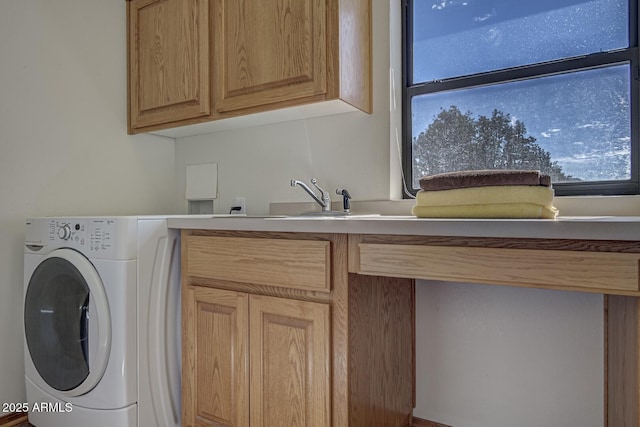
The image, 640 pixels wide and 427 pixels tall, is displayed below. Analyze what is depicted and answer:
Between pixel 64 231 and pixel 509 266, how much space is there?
155 cm

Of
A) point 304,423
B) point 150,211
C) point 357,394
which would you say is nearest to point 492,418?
point 357,394

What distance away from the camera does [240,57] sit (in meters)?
1.72

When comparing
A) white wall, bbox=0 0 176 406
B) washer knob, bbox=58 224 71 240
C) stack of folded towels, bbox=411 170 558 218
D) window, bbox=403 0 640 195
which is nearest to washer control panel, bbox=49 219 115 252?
washer knob, bbox=58 224 71 240

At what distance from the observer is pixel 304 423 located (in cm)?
120

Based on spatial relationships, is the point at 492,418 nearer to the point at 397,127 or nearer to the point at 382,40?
the point at 397,127

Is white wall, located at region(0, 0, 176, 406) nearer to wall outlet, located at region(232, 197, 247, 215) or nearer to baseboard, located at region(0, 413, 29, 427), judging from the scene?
baseboard, located at region(0, 413, 29, 427)

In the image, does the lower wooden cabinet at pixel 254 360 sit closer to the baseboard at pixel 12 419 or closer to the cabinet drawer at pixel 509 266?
the cabinet drawer at pixel 509 266

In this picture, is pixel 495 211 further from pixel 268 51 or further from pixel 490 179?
pixel 268 51

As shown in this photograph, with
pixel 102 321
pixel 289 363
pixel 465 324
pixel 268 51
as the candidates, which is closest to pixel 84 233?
pixel 102 321

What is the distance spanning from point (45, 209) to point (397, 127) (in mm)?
1700

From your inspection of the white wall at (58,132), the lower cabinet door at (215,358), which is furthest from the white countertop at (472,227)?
the white wall at (58,132)

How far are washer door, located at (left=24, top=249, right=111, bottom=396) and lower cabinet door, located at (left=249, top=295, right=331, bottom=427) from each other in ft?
1.87

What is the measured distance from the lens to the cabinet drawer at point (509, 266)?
2.69ft

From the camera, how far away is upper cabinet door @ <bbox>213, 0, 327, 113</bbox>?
1529 mm
